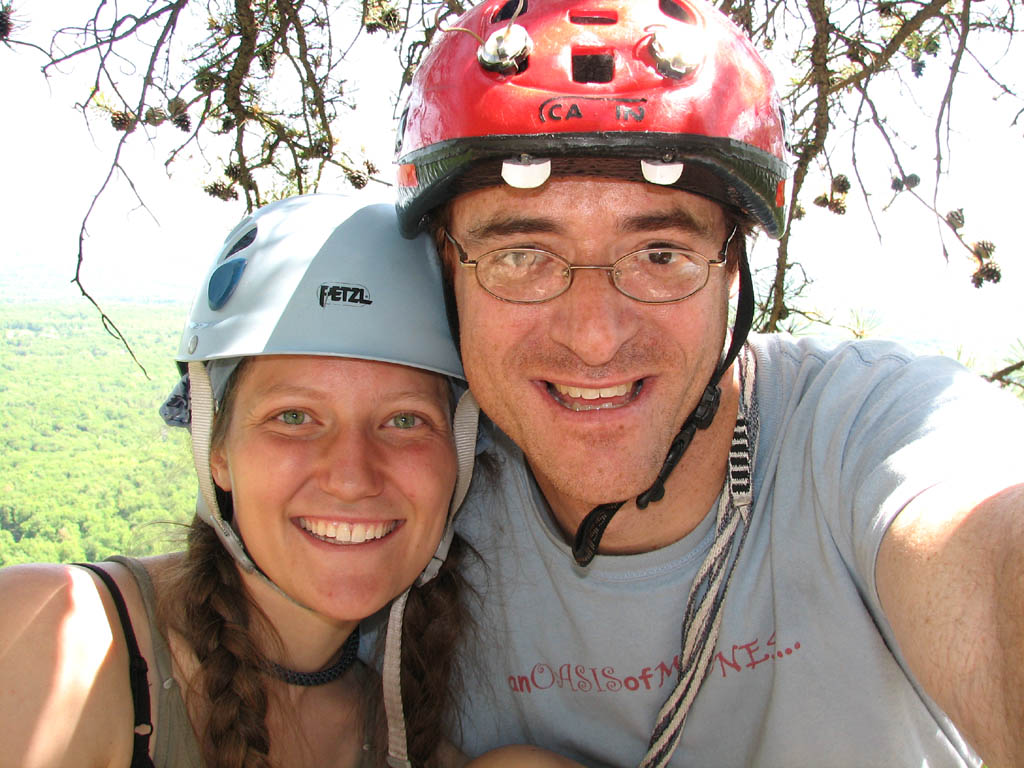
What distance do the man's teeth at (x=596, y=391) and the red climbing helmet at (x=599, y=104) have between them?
0.52 m

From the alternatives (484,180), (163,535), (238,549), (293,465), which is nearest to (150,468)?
(163,535)

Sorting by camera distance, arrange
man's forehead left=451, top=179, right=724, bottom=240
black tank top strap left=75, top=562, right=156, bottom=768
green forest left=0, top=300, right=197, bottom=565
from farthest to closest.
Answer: green forest left=0, top=300, right=197, bottom=565, man's forehead left=451, top=179, right=724, bottom=240, black tank top strap left=75, top=562, right=156, bottom=768

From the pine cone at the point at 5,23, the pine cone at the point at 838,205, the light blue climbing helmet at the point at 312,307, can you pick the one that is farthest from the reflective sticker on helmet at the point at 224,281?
the pine cone at the point at 838,205

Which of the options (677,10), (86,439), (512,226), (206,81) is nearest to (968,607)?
(512,226)

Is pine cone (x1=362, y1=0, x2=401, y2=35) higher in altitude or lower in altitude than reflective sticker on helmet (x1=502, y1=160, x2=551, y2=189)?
higher

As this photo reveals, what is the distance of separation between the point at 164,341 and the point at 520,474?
3578 millimetres

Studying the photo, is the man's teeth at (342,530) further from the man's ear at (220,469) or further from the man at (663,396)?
the man at (663,396)

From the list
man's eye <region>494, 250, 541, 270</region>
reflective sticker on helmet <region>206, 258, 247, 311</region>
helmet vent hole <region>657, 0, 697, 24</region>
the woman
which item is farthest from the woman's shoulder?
helmet vent hole <region>657, 0, 697, 24</region>

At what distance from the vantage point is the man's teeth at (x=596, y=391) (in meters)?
1.82

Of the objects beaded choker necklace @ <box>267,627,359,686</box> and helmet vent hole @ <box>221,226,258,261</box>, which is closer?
beaded choker necklace @ <box>267,627,359,686</box>

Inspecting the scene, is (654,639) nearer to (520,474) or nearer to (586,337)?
(520,474)

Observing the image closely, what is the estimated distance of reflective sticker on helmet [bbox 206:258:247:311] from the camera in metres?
2.00

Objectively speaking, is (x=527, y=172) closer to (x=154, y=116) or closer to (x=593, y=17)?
(x=593, y=17)

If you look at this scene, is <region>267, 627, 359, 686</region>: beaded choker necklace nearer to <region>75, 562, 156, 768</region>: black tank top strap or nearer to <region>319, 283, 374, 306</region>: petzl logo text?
<region>75, 562, 156, 768</region>: black tank top strap
